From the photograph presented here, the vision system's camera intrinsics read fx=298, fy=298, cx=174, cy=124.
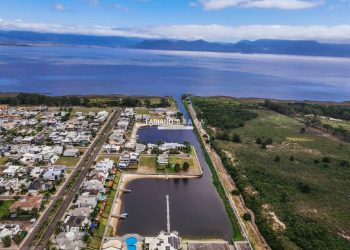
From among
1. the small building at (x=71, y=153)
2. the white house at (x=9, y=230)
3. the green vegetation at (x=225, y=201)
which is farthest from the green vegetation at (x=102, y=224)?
the green vegetation at (x=225, y=201)

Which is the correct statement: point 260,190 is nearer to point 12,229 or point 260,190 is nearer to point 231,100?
point 12,229

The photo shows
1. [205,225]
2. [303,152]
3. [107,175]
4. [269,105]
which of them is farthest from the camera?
[269,105]

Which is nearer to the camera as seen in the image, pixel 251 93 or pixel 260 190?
pixel 260 190

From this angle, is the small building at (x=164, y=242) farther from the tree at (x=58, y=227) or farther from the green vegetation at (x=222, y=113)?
the green vegetation at (x=222, y=113)

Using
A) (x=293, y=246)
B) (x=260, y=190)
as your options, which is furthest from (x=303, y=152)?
(x=293, y=246)

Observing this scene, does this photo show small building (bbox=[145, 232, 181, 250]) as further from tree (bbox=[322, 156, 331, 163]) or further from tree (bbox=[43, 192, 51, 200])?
tree (bbox=[322, 156, 331, 163])

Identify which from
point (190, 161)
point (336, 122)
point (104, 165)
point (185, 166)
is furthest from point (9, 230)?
point (336, 122)
